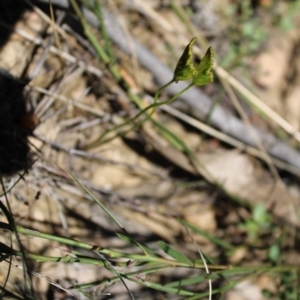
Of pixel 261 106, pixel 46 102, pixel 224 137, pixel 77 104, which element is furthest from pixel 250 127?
pixel 46 102

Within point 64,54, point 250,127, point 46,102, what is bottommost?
point 46,102

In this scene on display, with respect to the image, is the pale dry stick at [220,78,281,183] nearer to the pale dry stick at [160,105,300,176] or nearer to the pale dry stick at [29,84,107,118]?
the pale dry stick at [160,105,300,176]

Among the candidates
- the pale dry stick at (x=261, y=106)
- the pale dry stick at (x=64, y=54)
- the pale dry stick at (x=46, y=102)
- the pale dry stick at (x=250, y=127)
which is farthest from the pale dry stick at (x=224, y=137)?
the pale dry stick at (x=46, y=102)

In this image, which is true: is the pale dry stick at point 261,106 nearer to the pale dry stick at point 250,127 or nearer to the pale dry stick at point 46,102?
the pale dry stick at point 250,127

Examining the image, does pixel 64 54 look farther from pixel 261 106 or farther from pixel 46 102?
pixel 261 106

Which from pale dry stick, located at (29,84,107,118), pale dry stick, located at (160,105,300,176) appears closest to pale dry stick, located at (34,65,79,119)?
pale dry stick, located at (29,84,107,118)

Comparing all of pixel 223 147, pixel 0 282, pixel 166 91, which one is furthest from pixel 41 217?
pixel 223 147
